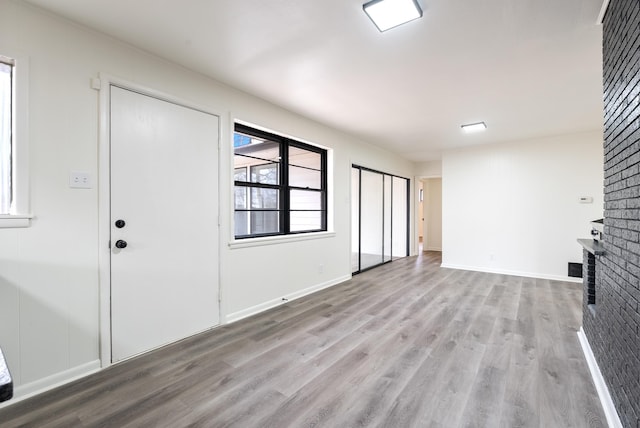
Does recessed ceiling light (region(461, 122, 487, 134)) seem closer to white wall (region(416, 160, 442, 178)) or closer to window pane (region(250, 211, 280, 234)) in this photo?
white wall (region(416, 160, 442, 178))

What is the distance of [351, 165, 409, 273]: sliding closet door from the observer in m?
5.46

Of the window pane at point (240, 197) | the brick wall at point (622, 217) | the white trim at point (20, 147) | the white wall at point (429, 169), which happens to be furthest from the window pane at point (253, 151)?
the white wall at point (429, 169)

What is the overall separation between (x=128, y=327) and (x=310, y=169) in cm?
296

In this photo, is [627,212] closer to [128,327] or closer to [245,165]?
[245,165]

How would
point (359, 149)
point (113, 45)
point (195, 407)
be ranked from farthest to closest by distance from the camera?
point (359, 149), point (113, 45), point (195, 407)

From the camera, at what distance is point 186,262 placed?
2.75 meters

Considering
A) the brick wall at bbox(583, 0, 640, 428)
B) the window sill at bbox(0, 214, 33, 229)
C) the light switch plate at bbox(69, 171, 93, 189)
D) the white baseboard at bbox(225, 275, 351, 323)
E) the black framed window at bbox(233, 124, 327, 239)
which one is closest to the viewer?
the brick wall at bbox(583, 0, 640, 428)

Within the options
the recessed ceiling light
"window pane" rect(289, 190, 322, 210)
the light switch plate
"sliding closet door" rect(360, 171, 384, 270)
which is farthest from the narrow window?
the recessed ceiling light

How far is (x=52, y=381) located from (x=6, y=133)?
1.67 meters

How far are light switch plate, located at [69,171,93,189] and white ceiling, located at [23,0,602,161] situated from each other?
1.08 meters

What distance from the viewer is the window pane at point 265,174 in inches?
139

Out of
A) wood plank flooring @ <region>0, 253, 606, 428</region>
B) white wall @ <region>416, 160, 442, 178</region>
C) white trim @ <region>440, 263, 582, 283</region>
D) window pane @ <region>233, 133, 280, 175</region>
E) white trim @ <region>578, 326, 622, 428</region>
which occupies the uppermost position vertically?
white wall @ <region>416, 160, 442, 178</region>

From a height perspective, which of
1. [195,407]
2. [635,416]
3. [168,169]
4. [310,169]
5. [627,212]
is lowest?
[195,407]

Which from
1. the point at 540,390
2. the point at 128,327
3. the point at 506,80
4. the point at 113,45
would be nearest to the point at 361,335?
the point at 540,390
